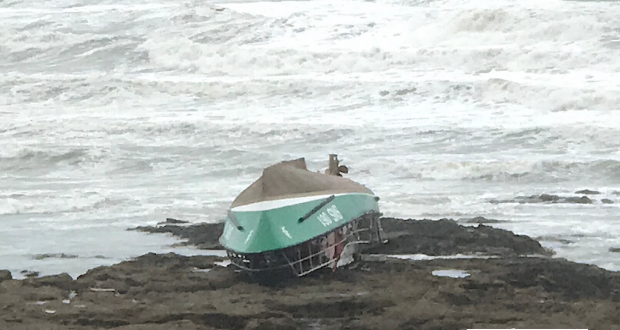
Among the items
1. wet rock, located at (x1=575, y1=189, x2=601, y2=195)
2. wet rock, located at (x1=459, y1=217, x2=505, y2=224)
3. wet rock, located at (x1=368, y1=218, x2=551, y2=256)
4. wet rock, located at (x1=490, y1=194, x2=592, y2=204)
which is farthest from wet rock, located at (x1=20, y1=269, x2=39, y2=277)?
wet rock, located at (x1=575, y1=189, x2=601, y2=195)

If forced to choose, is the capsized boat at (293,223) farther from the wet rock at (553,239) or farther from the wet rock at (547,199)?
the wet rock at (547,199)

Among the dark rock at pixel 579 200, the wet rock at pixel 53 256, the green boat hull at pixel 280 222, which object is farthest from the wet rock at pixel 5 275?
the dark rock at pixel 579 200

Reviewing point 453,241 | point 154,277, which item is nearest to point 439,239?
point 453,241

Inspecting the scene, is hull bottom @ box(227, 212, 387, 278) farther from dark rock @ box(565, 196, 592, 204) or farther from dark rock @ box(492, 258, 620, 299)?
dark rock @ box(565, 196, 592, 204)

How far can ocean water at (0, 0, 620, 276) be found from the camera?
1473 cm

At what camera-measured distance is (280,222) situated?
8609 mm

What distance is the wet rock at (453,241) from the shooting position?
1034cm

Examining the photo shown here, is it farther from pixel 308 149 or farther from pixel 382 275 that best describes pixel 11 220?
pixel 308 149

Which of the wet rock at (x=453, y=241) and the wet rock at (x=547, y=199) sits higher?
the wet rock at (x=453, y=241)

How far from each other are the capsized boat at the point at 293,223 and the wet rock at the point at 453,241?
0.99m

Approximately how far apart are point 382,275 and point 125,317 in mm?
2708

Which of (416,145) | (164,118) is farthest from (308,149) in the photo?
(164,118)

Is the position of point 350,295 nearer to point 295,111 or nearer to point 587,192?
point 587,192

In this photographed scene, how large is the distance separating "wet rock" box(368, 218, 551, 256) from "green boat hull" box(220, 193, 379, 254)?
4.78 ft
